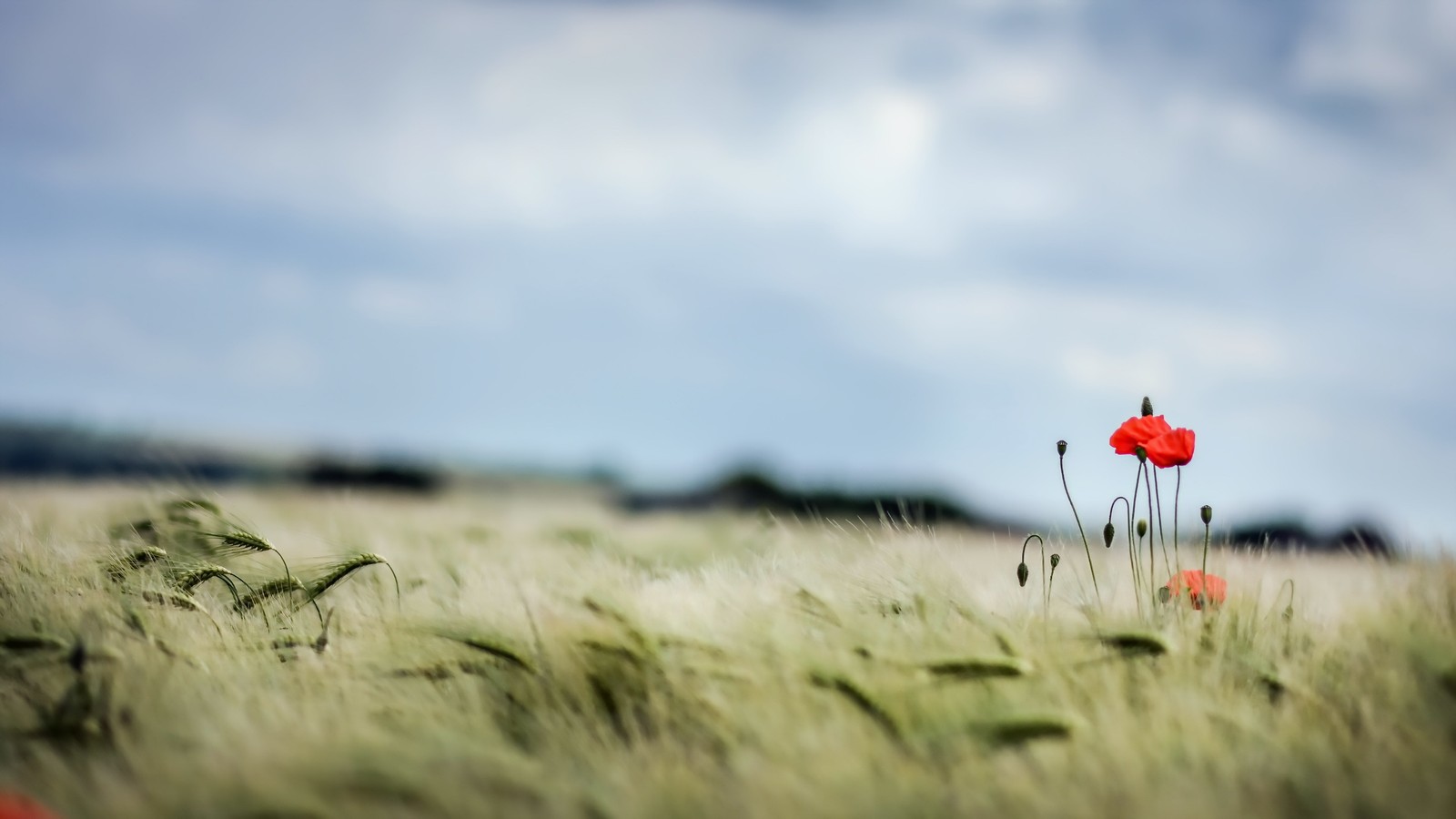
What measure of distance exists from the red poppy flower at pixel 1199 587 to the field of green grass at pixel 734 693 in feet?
0.16

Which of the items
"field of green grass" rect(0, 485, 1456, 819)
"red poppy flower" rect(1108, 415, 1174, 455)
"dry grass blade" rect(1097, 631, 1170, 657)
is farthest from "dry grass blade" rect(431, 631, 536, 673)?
"red poppy flower" rect(1108, 415, 1174, 455)

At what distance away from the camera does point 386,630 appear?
7.43 feet

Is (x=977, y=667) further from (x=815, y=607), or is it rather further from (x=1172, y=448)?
(x=1172, y=448)

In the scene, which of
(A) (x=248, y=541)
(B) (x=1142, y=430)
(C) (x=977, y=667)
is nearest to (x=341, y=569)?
(A) (x=248, y=541)

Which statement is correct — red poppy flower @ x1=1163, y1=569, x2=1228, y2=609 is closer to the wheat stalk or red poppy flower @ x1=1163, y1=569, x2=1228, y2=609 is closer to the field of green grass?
the field of green grass

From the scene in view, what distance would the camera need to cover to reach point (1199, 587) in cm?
242

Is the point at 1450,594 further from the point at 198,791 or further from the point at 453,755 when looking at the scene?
the point at 198,791

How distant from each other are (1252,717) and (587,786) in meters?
1.11

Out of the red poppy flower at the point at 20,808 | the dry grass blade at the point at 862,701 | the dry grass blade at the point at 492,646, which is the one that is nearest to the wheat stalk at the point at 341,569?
the dry grass blade at the point at 492,646

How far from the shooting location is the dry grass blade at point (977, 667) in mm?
1773

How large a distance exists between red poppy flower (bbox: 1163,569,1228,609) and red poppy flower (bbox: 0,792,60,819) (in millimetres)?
2174

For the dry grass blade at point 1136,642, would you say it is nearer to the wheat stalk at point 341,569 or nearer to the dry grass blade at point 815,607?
the dry grass blade at point 815,607

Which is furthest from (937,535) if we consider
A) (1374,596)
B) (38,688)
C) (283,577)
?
(38,688)

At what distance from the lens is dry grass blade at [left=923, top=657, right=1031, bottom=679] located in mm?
1773
